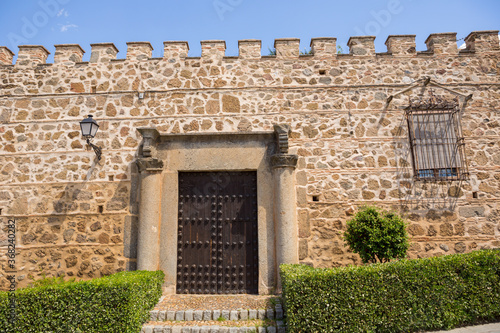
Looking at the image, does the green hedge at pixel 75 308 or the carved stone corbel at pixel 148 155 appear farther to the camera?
the carved stone corbel at pixel 148 155

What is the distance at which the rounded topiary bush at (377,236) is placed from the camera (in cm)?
584

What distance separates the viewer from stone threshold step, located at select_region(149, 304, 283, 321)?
5.21m

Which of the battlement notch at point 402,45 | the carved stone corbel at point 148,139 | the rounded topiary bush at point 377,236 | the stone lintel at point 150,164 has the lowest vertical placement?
the rounded topiary bush at point 377,236

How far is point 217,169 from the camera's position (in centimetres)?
687

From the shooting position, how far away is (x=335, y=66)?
738 centimetres

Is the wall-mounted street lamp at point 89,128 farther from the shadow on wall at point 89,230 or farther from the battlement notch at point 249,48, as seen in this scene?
the battlement notch at point 249,48

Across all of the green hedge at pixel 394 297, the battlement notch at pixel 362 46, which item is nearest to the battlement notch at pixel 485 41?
the battlement notch at pixel 362 46

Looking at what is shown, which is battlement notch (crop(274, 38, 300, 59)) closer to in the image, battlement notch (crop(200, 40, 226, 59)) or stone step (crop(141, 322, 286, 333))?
battlement notch (crop(200, 40, 226, 59))

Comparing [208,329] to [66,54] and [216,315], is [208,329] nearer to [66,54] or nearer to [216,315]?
[216,315]

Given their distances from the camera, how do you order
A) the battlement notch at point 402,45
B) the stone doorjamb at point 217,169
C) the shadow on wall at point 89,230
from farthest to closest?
1. the battlement notch at point 402,45
2. the shadow on wall at point 89,230
3. the stone doorjamb at point 217,169

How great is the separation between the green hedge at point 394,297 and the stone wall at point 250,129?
1786 mm

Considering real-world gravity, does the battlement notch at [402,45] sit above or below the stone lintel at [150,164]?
above

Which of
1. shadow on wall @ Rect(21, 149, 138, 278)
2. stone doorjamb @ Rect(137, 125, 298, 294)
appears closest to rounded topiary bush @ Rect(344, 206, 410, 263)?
stone doorjamb @ Rect(137, 125, 298, 294)

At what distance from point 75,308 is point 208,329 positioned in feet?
6.49
